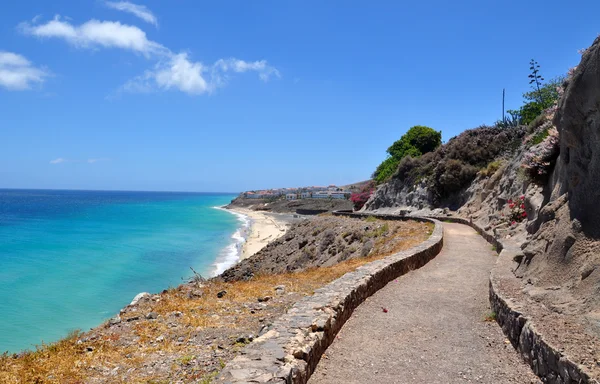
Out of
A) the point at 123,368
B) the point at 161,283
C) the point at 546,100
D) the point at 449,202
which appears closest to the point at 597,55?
the point at 123,368

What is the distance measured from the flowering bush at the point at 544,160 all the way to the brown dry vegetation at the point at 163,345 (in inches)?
258

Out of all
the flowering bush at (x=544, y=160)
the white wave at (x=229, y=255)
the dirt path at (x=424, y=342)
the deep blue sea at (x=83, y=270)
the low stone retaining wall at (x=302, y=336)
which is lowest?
the deep blue sea at (x=83, y=270)

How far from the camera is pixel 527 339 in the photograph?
5730 millimetres

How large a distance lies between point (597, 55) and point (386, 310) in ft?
18.1

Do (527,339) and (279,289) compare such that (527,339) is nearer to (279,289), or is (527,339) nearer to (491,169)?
(279,289)

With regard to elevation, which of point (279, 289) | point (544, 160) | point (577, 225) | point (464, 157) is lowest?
point (279, 289)

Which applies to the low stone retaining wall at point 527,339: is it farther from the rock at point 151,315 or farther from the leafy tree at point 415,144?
the leafy tree at point 415,144

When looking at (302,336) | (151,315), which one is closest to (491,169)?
(151,315)

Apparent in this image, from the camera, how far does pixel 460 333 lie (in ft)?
23.8

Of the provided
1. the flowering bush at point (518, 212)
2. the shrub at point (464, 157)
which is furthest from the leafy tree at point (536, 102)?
the flowering bush at point (518, 212)

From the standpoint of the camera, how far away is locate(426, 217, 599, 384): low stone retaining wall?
4.49 metres

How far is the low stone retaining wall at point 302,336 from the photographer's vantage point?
4.53m

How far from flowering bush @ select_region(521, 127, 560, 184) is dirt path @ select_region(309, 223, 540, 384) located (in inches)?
146

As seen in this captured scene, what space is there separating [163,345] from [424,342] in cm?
422
